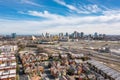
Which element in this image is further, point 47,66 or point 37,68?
point 47,66

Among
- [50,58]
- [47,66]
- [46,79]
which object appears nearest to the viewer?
[46,79]

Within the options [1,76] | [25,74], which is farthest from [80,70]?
[1,76]

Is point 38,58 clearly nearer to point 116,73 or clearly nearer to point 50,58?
point 50,58

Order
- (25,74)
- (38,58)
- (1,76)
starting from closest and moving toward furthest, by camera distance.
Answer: (1,76)
(25,74)
(38,58)

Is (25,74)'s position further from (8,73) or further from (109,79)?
(109,79)

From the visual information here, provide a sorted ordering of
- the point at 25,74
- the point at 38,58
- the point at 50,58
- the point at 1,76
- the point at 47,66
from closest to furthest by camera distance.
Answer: the point at 1,76, the point at 25,74, the point at 47,66, the point at 38,58, the point at 50,58

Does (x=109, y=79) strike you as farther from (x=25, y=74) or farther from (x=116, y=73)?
(x=25, y=74)

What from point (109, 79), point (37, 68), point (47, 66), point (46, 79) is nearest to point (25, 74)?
point (37, 68)

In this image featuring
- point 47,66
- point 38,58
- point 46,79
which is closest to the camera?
point 46,79

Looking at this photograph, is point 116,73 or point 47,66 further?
point 47,66
